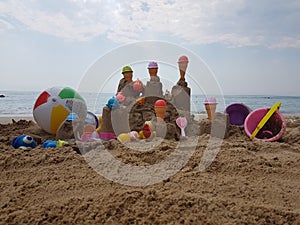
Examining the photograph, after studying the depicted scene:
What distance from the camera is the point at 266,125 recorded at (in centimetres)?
368

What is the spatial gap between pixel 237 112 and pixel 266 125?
2.94ft

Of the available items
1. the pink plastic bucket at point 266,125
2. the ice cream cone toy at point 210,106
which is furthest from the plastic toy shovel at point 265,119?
the ice cream cone toy at point 210,106

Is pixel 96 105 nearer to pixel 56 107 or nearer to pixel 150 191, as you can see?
pixel 56 107

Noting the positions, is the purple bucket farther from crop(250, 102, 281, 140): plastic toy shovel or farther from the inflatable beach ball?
the inflatable beach ball

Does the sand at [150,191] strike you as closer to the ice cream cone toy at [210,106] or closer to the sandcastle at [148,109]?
the sandcastle at [148,109]

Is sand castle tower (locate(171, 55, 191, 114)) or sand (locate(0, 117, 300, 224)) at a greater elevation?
sand castle tower (locate(171, 55, 191, 114))

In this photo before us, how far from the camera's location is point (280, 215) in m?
1.35

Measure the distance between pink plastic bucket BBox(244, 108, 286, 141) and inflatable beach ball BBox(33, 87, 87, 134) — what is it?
2.33m

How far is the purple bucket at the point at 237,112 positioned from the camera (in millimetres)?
4492

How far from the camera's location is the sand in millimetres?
1308

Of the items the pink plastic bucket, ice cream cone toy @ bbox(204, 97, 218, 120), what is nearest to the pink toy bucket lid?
ice cream cone toy @ bbox(204, 97, 218, 120)

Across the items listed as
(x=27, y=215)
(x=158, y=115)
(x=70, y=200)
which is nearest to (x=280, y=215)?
(x=70, y=200)

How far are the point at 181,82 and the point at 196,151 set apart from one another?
1605mm

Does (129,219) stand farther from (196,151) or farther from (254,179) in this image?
(196,151)
